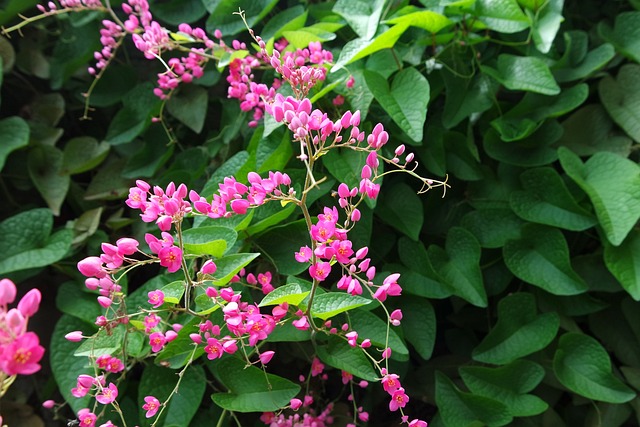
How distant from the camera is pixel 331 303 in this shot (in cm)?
57

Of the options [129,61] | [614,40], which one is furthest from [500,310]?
[129,61]

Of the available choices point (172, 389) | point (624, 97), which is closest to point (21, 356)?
point (172, 389)

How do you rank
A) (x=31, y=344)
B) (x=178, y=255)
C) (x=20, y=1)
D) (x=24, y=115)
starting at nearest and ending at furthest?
(x=31, y=344), (x=178, y=255), (x=20, y=1), (x=24, y=115)

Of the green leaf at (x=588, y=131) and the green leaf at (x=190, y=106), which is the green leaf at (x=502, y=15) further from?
the green leaf at (x=190, y=106)

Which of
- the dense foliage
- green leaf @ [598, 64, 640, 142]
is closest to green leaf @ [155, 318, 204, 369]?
the dense foliage

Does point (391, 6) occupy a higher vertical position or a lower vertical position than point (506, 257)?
higher

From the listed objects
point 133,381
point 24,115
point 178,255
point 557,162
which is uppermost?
point 178,255

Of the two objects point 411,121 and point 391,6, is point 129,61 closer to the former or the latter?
point 391,6

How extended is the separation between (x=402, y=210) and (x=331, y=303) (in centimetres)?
30

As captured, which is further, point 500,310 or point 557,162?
point 557,162

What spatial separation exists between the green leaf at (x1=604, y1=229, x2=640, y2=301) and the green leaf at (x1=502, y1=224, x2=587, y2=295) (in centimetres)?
4

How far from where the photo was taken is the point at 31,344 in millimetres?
332

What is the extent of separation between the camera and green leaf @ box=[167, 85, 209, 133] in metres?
0.98

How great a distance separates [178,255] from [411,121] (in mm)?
367
